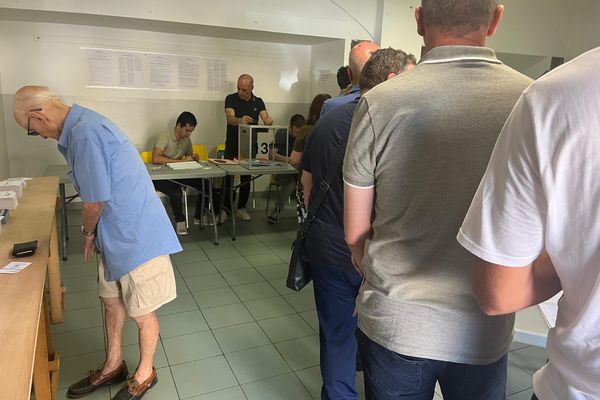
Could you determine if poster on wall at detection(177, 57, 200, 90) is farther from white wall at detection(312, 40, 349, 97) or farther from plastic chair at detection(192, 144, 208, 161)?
white wall at detection(312, 40, 349, 97)

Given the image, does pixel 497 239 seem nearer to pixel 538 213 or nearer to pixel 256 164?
pixel 538 213

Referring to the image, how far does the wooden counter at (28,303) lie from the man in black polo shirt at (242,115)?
2501 millimetres

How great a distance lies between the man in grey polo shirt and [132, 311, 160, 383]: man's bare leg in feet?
4.07

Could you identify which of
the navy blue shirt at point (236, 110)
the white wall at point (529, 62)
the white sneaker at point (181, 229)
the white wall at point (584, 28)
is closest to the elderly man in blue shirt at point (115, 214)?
the white sneaker at point (181, 229)

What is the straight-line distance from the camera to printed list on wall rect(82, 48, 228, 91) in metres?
4.98

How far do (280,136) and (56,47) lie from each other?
2668 millimetres

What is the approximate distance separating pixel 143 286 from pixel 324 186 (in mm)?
902

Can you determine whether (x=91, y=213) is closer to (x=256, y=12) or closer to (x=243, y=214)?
(x=243, y=214)

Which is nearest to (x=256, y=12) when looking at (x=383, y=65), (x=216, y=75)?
(x=216, y=75)

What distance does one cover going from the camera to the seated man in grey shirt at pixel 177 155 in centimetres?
448

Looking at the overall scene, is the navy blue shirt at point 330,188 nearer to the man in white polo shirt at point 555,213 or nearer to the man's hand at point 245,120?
the man in white polo shirt at point 555,213

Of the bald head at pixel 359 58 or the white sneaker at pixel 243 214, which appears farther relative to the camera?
the white sneaker at pixel 243 214

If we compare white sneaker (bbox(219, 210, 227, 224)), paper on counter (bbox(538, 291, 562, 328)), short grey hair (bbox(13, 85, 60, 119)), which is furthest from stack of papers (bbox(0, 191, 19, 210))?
white sneaker (bbox(219, 210, 227, 224))

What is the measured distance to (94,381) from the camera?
2.11m
